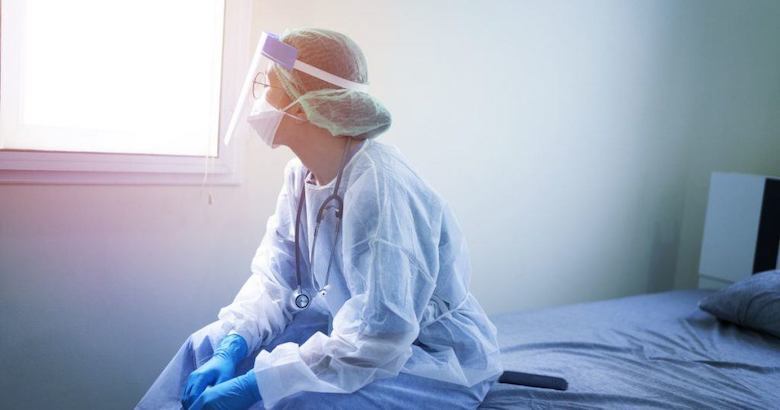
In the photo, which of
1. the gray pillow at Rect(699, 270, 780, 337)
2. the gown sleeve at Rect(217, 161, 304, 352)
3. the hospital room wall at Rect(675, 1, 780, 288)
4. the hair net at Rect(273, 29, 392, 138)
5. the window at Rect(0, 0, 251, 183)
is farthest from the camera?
the hospital room wall at Rect(675, 1, 780, 288)

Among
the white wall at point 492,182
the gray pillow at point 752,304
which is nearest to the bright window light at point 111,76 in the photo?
the white wall at point 492,182

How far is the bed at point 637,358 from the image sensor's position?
4.98 ft

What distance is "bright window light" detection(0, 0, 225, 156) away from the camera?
5.39ft

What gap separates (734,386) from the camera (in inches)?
64.9

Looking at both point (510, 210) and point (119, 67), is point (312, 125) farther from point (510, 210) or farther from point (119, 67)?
point (510, 210)

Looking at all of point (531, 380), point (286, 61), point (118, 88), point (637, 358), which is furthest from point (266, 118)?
point (637, 358)

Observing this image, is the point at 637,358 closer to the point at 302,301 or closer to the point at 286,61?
the point at 302,301

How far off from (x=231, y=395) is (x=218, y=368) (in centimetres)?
10

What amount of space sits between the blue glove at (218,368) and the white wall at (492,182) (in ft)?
1.86

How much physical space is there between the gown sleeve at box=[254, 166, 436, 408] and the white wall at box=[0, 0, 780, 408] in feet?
2.47

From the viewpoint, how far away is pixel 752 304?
6.80 feet

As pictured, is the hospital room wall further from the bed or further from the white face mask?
the white face mask

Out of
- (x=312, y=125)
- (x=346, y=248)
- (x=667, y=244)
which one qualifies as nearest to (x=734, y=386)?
(x=346, y=248)

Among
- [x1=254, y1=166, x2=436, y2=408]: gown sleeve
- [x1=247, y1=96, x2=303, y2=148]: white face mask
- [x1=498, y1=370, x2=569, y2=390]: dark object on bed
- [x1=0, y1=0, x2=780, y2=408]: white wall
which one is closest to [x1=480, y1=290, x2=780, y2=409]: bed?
[x1=498, y1=370, x2=569, y2=390]: dark object on bed
